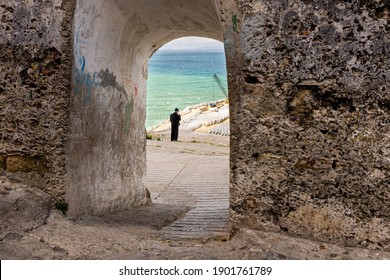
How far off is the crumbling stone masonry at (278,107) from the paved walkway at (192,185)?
84 centimetres

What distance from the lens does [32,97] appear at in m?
3.46

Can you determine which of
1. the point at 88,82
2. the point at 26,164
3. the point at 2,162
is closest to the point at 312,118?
the point at 88,82

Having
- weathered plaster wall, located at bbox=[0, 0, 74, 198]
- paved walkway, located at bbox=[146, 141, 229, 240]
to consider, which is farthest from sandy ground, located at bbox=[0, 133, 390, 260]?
paved walkway, located at bbox=[146, 141, 229, 240]

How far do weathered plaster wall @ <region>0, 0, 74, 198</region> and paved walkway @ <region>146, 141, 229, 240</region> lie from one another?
3.71ft

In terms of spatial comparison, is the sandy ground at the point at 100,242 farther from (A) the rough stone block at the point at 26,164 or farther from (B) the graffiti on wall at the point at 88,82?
(B) the graffiti on wall at the point at 88,82

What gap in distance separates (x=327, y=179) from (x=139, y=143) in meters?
2.82

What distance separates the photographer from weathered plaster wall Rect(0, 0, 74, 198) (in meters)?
3.39

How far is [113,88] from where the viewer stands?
4273mm

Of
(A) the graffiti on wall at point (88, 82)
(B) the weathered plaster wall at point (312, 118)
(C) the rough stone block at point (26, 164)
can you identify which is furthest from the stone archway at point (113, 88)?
(B) the weathered plaster wall at point (312, 118)

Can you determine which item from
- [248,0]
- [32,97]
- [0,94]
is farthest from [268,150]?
[0,94]

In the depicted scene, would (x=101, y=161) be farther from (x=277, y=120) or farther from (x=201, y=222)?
(x=277, y=120)

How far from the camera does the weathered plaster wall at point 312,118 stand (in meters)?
2.68

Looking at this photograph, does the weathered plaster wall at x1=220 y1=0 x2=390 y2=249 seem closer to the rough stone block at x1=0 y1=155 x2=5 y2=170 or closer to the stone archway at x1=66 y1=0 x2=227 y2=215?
the stone archway at x1=66 y1=0 x2=227 y2=215

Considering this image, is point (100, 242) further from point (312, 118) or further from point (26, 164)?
point (312, 118)
